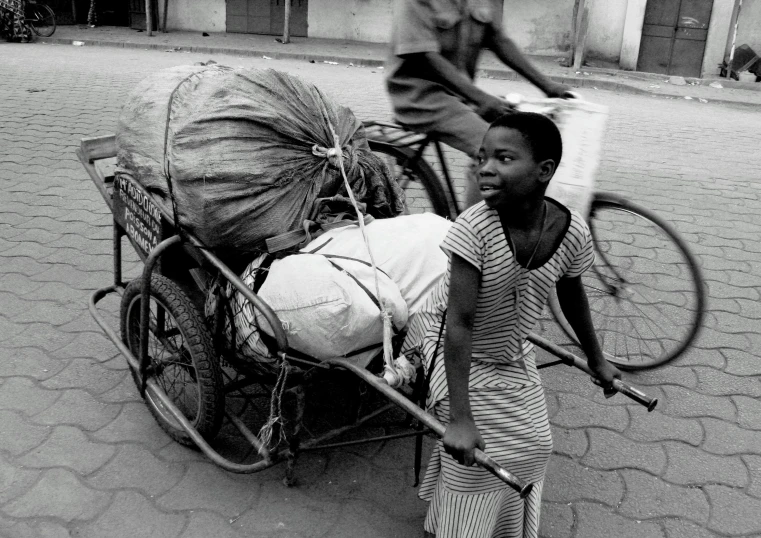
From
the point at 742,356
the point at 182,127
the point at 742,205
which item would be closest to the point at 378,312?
the point at 182,127

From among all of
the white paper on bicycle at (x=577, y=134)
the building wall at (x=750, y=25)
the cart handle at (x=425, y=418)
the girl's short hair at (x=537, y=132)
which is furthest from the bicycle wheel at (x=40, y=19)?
the girl's short hair at (x=537, y=132)

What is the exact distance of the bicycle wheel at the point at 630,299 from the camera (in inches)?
123

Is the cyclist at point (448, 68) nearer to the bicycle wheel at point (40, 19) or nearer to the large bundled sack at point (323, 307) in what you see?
the large bundled sack at point (323, 307)

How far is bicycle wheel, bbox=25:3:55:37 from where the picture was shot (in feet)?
50.9

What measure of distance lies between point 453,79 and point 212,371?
4.65 ft

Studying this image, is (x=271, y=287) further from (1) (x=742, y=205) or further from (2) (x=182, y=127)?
(1) (x=742, y=205)

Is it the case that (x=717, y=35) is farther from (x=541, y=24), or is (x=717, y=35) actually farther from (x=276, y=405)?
(x=276, y=405)

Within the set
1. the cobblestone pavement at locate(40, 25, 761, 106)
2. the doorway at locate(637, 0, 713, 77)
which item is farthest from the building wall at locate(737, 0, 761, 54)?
the cobblestone pavement at locate(40, 25, 761, 106)

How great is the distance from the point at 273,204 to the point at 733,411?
2.00 metres

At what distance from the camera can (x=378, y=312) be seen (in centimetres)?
220

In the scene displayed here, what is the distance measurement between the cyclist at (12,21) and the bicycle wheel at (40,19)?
565 millimetres

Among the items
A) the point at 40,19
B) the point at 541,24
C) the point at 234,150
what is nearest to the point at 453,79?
the point at 234,150

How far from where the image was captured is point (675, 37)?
14719 mm

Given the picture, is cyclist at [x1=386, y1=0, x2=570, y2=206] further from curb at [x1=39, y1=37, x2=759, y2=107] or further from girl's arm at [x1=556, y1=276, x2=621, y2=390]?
curb at [x1=39, y1=37, x2=759, y2=107]
